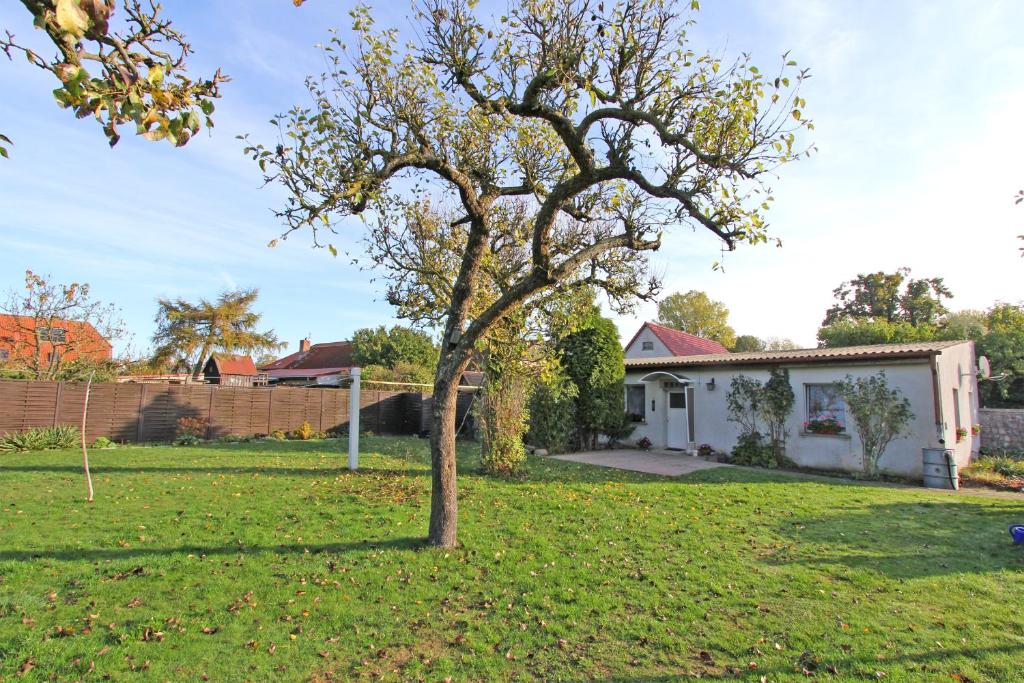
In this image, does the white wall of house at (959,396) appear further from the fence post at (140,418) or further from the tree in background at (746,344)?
the tree in background at (746,344)

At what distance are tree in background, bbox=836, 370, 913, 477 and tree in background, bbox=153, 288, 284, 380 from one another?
3569cm

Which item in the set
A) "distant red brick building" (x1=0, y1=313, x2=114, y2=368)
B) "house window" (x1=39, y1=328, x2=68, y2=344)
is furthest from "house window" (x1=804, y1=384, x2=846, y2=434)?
"house window" (x1=39, y1=328, x2=68, y2=344)

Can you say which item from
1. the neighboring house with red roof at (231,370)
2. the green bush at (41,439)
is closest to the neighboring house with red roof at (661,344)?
the green bush at (41,439)

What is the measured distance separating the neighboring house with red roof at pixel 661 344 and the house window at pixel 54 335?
25339mm

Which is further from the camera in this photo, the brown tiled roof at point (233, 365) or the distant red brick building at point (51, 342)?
the brown tiled roof at point (233, 365)

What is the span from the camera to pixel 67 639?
3.54 m

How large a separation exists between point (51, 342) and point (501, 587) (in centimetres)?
1987

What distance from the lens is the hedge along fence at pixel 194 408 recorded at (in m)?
13.8

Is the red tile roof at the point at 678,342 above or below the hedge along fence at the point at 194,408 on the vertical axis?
above

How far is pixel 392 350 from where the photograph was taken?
37719mm

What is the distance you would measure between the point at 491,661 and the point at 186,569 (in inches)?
127

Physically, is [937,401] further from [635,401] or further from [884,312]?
[884,312]

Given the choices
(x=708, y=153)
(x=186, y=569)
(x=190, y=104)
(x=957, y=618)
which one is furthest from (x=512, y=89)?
(x=957, y=618)

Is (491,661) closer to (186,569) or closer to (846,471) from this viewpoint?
(186,569)
